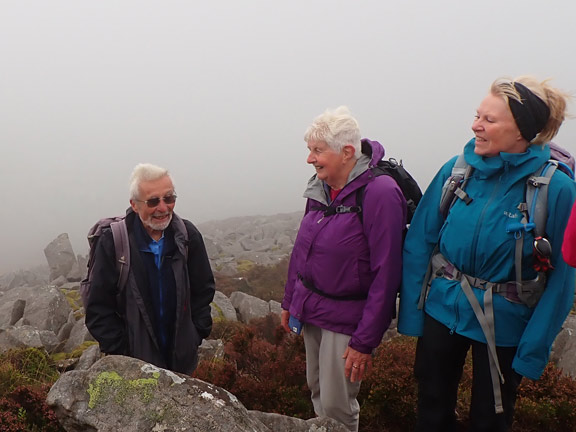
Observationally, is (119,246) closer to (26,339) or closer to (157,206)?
(157,206)

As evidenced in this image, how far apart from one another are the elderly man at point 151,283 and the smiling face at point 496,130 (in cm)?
259

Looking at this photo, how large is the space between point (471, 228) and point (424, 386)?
1411 millimetres

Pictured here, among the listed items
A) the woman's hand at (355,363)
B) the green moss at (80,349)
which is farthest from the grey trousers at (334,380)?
the green moss at (80,349)

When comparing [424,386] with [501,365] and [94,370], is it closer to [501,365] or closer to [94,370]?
[501,365]

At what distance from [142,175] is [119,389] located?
1.80 metres

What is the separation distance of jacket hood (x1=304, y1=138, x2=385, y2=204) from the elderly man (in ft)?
4.07

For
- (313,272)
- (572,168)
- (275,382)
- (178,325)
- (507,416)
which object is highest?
(572,168)

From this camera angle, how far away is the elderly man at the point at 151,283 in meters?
3.87

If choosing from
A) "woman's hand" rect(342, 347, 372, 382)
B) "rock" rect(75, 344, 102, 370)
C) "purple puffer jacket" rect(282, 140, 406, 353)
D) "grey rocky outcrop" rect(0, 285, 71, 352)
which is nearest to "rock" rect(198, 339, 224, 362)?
"rock" rect(75, 344, 102, 370)

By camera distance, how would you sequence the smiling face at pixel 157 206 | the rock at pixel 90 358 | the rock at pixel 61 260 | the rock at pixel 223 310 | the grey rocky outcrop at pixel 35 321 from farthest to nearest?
the rock at pixel 61 260 < the rock at pixel 223 310 < the grey rocky outcrop at pixel 35 321 < the rock at pixel 90 358 < the smiling face at pixel 157 206

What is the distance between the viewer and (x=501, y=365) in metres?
3.19

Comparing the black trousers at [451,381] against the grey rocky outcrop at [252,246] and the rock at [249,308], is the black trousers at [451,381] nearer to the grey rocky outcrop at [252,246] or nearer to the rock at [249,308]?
the rock at [249,308]

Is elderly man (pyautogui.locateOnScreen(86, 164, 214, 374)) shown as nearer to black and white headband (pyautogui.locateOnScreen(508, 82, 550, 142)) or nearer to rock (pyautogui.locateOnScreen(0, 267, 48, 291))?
black and white headband (pyautogui.locateOnScreen(508, 82, 550, 142))

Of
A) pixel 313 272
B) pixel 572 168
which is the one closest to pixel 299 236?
pixel 313 272
